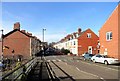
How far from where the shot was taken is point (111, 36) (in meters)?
41.8

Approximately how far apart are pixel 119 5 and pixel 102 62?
989cm

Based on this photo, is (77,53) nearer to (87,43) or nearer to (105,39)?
(87,43)

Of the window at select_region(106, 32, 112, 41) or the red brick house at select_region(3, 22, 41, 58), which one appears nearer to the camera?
the window at select_region(106, 32, 112, 41)

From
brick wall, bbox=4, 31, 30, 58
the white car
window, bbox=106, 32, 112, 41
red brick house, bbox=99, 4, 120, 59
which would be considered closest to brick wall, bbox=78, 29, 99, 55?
brick wall, bbox=4, 31, 30, 58

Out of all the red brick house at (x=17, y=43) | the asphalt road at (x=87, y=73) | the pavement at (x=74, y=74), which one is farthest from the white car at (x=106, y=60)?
the red brick house at (x=17, y=43)

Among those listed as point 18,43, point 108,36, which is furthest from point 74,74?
point 18,43

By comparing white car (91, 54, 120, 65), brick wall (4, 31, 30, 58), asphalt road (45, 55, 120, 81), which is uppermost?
brick wall (4, 31, 30, 58)

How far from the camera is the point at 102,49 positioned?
46.4 metres

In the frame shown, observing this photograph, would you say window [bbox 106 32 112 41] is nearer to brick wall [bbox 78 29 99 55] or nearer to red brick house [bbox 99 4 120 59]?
red brick house [bbox 99 4 120 59]

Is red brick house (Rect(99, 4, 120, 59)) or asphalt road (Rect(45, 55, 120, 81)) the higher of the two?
red brick house (Rect(99, 4, 120, 59))

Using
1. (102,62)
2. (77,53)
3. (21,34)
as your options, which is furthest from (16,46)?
(102,62)

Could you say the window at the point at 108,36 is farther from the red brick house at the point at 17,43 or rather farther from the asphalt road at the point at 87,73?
the red brick house at the point at 17,43

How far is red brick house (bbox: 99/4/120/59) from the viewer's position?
38875mm

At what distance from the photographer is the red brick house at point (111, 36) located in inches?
1531
